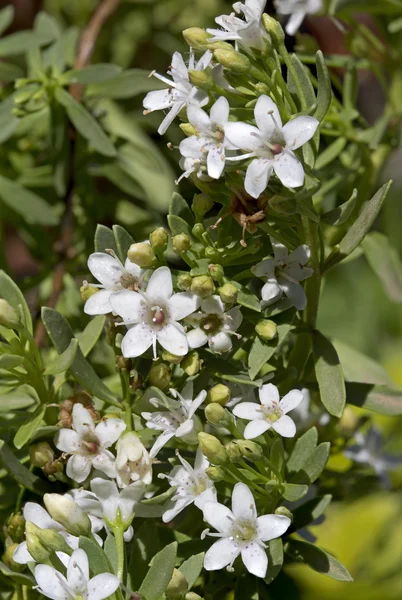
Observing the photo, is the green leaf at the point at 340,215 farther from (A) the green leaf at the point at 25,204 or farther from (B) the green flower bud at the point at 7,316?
(A) the green leaf at the point at 25,204

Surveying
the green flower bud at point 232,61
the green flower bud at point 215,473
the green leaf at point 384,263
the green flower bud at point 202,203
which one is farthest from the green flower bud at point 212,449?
the green leaf at point 384,263

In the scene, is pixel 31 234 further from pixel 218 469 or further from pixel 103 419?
A: pixel 218 469

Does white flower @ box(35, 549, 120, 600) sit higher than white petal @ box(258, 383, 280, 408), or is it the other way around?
white petal @ box(258, 383, 280, 408)

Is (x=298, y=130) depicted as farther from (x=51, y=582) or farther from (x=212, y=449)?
(x=51, y=582)

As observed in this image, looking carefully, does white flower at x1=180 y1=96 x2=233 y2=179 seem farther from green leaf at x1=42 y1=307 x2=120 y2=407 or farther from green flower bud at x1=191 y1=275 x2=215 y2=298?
green leaf at x1=42 y1=307 x2=120 y2=407

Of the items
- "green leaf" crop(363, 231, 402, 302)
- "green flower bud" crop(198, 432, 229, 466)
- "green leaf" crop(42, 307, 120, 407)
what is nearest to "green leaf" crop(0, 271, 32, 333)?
"green leaf" crop(42, 307, 120, 407)

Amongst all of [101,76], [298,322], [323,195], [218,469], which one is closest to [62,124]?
[101,76]

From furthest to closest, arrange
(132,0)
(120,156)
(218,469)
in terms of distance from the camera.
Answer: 1. (132,0)
2. (120,156)
3. (218,469)
